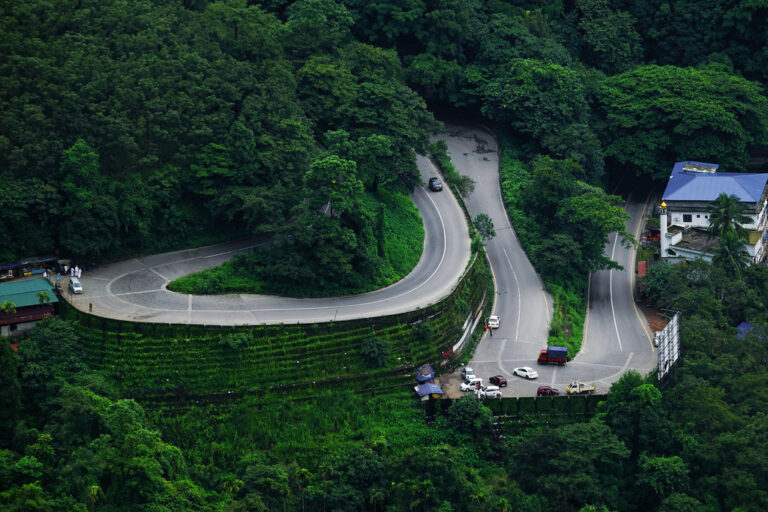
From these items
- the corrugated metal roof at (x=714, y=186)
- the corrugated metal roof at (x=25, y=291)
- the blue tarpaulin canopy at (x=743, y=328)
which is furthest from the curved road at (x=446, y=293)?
the corrugated metal roof at (x=714, y=186)

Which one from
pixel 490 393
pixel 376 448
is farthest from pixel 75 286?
pixel 490 393

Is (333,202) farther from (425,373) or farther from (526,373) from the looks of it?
(526,373)

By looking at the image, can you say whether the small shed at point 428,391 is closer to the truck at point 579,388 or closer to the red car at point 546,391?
the red car at point 546,391

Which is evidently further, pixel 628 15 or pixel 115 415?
pixel 628 15

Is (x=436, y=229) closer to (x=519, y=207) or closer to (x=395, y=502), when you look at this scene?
(x=519, y=207)

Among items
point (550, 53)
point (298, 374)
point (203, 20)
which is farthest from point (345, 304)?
point (550, 53)

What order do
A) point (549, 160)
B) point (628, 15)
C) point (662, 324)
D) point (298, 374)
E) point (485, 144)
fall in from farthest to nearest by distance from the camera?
point (628, 15)
point (485, 144)
point (549, 160)
point (662, 324)
point (298, 374)
